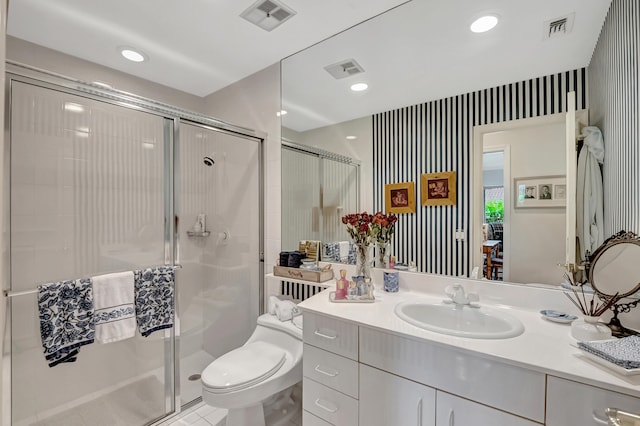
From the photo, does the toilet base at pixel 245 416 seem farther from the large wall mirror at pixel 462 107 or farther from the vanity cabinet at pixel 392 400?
the large wall mirror at pixel 462 107

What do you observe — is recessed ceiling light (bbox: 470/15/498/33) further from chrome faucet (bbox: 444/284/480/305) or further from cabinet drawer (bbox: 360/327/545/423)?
cabinet drawer (bbox: 360/327/545/423)

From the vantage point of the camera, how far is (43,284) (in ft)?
4.91

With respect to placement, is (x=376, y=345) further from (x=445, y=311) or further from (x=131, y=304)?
(x=131, y=304)

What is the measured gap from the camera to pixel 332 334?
138 centimetres

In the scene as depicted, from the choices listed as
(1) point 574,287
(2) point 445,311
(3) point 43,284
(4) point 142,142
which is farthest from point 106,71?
(1) point 574,287

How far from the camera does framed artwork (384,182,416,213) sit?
1708 mm

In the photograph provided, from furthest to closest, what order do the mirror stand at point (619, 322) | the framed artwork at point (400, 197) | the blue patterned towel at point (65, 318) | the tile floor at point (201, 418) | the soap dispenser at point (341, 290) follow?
the tile floor at point (201, 418) < the framed artwork at point (400, 197) < the soap dispenser at point (341, 290) < the blue patterned towel at point (65, 318) < the mirror stand at point (619, 322)

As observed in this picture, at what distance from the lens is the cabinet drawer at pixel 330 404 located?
1332mm

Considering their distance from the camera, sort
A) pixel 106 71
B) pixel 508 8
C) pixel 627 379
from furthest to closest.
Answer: pixel 106 71
pixel 508 8
pixel 627 379

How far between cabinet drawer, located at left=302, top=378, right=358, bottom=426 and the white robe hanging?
3.86 feet

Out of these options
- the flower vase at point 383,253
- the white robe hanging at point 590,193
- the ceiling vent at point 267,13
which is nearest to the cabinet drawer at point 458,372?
the flower vase at point 383,253

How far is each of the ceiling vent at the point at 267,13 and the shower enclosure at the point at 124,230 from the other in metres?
0.68

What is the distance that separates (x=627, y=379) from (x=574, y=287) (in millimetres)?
509

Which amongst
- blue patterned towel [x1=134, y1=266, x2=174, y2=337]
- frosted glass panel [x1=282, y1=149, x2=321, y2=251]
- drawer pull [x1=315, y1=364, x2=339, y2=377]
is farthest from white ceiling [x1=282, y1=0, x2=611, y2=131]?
drawer pull [x1=315, y1=364, x2=339, y2=377]
